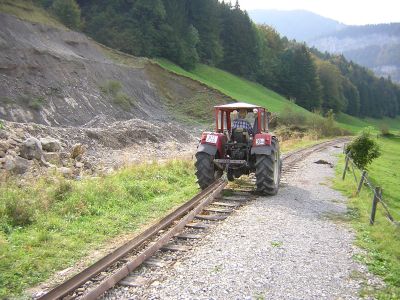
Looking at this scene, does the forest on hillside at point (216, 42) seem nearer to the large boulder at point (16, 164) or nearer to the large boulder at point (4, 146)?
the large boulder at point (4, 146)

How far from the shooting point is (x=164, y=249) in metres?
8.10

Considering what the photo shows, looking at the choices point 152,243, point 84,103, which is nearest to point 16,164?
point 152,243

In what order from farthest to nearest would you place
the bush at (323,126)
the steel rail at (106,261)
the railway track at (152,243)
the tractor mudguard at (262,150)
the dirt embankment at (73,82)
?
the bush at (323,126)
the dirt embankment at (73,82)
the tractor mudguard at (262,150)
the railway track at (152,243)
the steel rail at (106,261)

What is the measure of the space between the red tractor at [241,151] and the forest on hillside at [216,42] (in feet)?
146

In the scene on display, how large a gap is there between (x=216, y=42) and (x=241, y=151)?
71.3 meters

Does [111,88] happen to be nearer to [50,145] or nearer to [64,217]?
[50,145]

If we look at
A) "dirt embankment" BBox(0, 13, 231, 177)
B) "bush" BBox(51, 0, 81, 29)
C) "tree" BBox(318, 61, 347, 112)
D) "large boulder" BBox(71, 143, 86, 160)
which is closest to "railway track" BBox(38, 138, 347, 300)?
"dirt embankment" BBox(0, 13, 231, 177)

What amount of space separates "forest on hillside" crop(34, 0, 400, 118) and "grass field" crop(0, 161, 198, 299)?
45.2 meters

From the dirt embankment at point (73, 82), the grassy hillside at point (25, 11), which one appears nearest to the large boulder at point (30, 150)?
the dirt embankment at point (73, 82)

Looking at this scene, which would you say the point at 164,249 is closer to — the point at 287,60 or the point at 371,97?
the point at 287,60

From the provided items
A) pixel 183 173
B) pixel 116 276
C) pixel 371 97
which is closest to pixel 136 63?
pixel 183 173

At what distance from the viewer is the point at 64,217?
9.73 metres

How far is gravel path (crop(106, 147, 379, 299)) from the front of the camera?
6.40 meters

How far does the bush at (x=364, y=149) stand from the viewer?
76.7 feet
